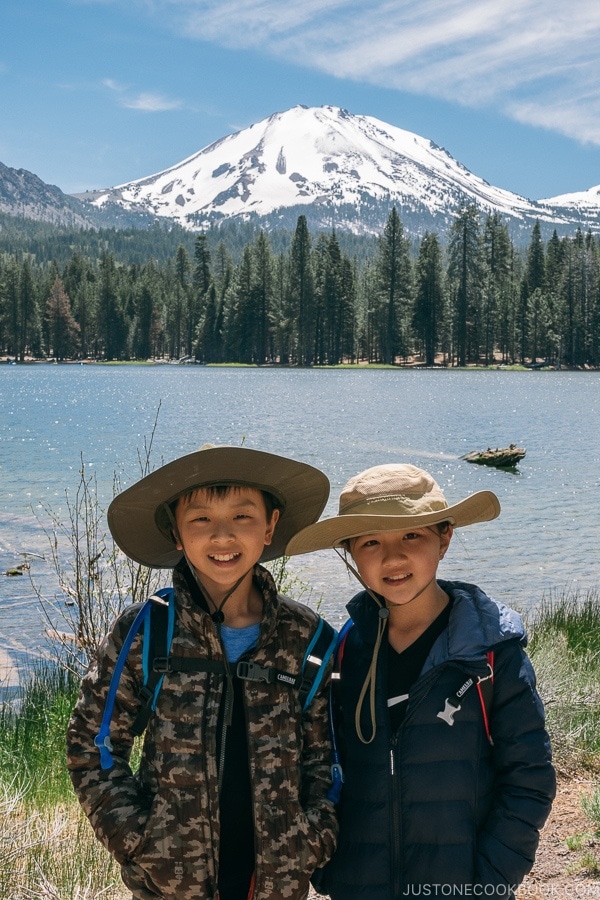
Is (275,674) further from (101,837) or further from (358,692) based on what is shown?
(101,837)

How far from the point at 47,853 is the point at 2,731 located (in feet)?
8.49

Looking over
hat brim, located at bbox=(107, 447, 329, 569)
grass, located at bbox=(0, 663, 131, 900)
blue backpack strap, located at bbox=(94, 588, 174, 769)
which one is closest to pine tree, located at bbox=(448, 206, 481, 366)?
grass, located at bbox=(0, 663, 131, 900)

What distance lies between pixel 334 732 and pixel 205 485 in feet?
2.50

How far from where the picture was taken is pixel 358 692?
8.33ft

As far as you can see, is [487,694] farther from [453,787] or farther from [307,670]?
[307,670]

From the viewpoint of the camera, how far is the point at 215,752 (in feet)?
7.74

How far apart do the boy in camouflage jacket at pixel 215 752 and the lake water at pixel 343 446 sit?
155 inches

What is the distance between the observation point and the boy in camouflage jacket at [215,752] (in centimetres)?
234

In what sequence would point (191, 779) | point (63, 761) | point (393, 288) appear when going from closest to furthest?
point (191, 779)
point (63, 761)
point (393, 288)

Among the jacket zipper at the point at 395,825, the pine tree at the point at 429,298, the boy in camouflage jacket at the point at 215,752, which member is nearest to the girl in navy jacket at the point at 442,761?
the jacket zipper at the point at 395,825

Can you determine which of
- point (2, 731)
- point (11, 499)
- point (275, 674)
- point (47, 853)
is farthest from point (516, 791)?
point (11, 499)

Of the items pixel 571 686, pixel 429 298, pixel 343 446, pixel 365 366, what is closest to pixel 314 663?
pixel 571 686

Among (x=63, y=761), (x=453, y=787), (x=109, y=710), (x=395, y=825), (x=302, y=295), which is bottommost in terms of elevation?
(x=63, y=761)

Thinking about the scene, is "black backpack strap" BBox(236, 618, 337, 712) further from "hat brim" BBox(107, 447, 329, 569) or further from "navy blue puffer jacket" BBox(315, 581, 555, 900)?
"hat brim" BBox(107, 447, 329, 569)
